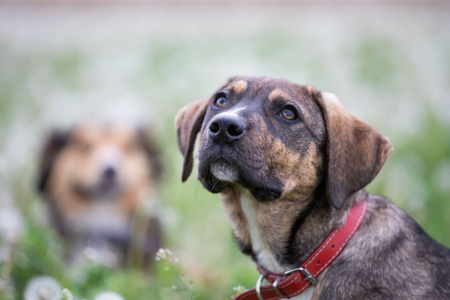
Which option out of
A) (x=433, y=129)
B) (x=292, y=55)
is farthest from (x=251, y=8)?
(x=433, y=129)

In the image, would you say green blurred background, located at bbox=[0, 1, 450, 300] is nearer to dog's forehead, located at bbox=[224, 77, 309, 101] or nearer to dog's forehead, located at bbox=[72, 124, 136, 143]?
dog's forehead, located at bbox=[72, 124, 136, 143]

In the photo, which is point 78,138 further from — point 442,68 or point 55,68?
point 442,68

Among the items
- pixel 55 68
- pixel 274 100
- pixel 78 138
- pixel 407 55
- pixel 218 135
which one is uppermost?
pixel 407 55

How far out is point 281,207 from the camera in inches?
137

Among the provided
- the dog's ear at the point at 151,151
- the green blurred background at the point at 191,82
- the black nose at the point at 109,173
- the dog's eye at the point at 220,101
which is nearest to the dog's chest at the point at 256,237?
the dog's eye at the point at 220,101

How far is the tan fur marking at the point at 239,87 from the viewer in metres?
3.73

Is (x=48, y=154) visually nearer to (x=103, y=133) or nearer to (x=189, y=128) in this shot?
(x=103, y=133)

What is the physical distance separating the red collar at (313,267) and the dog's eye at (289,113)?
2.47 ft

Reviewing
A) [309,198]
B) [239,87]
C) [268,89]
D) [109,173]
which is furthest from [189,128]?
[109,173]

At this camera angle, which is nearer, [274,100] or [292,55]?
[274,100]

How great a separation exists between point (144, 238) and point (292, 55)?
5.94m

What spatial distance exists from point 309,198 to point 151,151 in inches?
152

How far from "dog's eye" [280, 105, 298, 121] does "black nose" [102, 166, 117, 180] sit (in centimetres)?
352

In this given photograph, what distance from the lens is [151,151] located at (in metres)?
6.97
